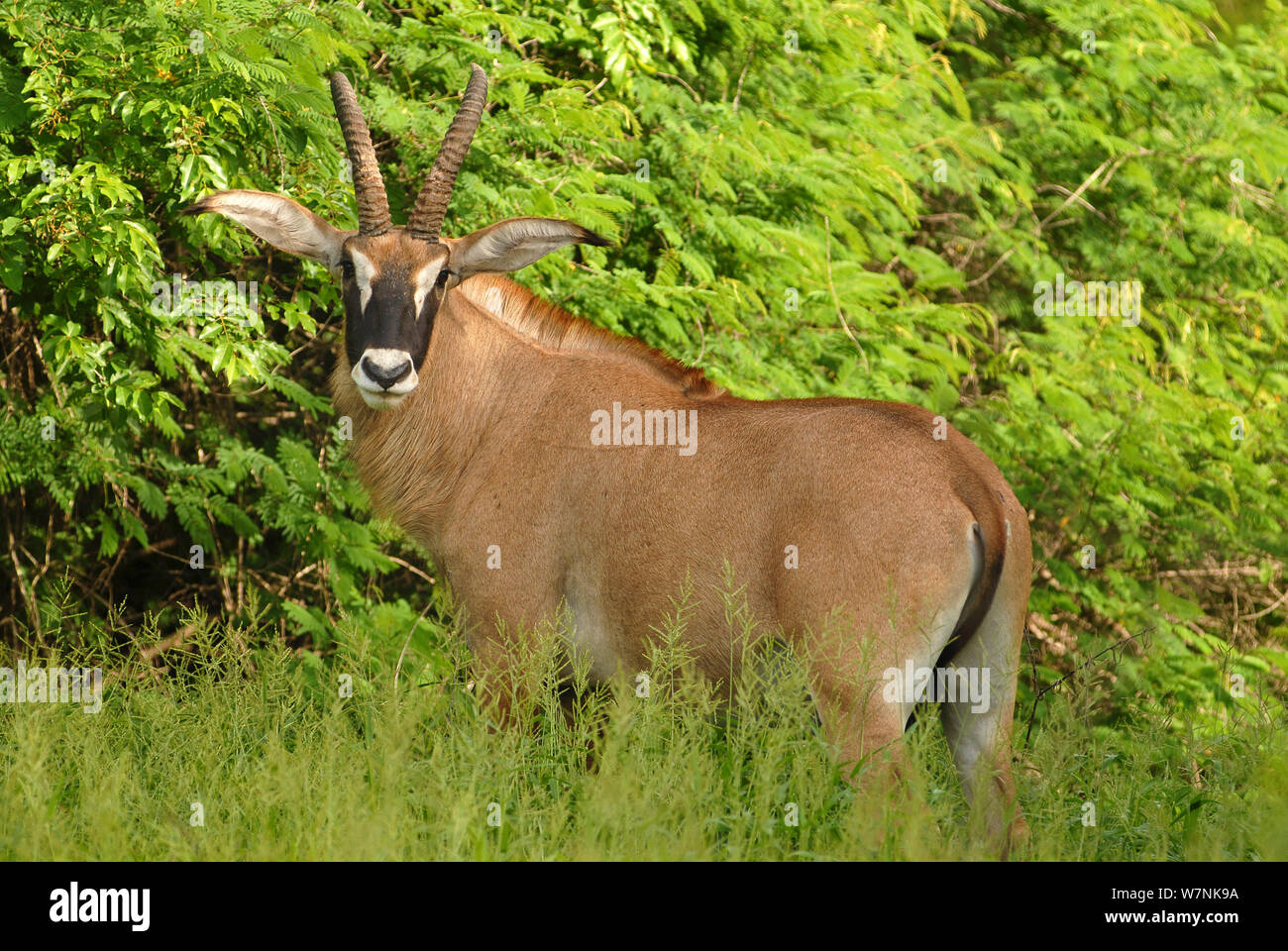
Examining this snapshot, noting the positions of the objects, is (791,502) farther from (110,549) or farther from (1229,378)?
(1229,378)

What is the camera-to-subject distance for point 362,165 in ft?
20.1

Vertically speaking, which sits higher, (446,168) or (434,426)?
(446,168)

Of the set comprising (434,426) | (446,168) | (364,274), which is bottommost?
(434,426)

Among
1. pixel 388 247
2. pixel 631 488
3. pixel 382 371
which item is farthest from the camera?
pixel 388 247

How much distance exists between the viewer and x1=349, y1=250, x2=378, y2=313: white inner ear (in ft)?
18.8

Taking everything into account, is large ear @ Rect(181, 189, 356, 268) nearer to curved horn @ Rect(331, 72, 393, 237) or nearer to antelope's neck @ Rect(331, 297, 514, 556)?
curved horn @ Rect(331, 72, 393, 237)

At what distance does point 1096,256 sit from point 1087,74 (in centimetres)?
161

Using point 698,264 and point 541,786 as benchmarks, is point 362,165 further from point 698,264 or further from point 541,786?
point 541,786

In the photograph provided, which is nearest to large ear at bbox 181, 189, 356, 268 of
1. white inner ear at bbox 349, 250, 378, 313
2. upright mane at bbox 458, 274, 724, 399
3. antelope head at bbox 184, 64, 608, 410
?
antelope head at bbox 184, 64, 608, 410

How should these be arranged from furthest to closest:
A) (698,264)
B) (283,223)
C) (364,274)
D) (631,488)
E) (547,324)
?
1. (698,264)
2. (547,324)
3. (283,223)
4. (364,274)
5. (631,488)

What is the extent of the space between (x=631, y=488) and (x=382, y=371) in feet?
3.80

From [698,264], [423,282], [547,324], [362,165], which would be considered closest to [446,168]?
[362,165]

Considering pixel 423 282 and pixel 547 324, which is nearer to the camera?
pixel 423 282

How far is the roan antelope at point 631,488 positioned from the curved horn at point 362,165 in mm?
11
